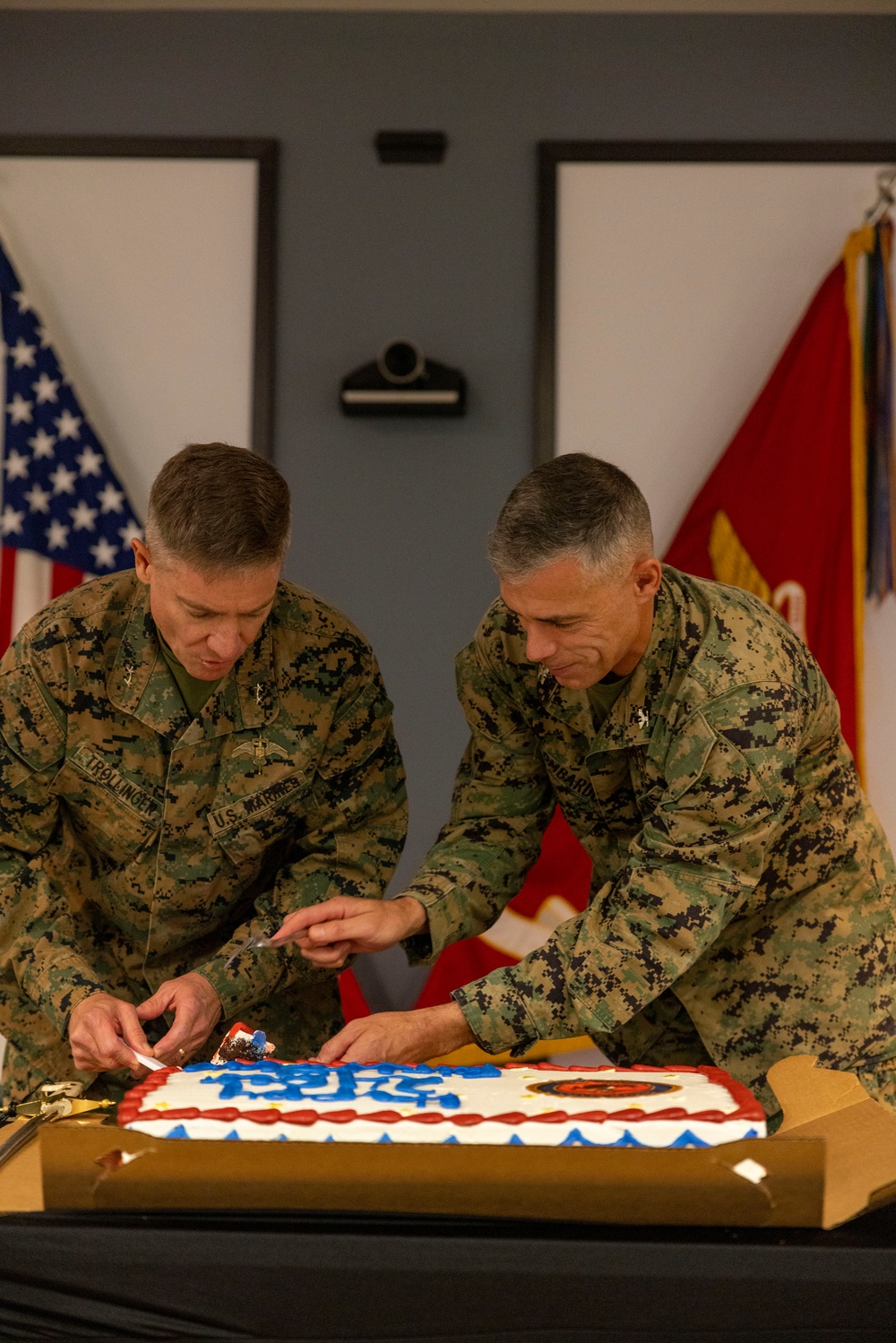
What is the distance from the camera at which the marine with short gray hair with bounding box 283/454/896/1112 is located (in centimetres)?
170

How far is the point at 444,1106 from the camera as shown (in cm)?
129

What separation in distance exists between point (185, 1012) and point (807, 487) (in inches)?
97.1

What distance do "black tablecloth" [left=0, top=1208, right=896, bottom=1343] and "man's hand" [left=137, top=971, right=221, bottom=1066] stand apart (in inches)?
26.3

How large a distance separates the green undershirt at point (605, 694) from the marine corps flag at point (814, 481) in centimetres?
178

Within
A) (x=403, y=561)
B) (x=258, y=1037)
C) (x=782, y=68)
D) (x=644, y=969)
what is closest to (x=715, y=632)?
(x=644, y=969)

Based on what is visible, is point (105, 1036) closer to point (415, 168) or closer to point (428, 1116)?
point (428, 1116)

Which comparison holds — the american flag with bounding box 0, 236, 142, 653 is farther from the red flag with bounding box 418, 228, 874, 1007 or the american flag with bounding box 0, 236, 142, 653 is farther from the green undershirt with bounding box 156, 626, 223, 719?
the green undershirt with bounding box 156, 626, 223, 719

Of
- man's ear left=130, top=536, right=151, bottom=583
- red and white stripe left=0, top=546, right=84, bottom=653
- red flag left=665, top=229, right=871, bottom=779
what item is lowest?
man's ear left=130, top=536, right=151, bottom=583

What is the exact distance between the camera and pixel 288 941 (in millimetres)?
1938

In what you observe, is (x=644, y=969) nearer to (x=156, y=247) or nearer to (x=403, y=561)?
(x=403, y=561)

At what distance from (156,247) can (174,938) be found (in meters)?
2.40

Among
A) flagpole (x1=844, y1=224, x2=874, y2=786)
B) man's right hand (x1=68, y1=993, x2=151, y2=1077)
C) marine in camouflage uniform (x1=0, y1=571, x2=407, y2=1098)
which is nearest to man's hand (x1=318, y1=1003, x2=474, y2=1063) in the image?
man's right hand (x1=68, y1=993, x2=151, y2=1077)

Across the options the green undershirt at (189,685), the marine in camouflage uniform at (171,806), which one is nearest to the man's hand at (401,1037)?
the marine in camouflage uniform at (171,806)

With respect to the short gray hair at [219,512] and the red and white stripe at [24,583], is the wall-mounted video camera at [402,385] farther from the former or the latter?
the short gray hair at [219,512]
